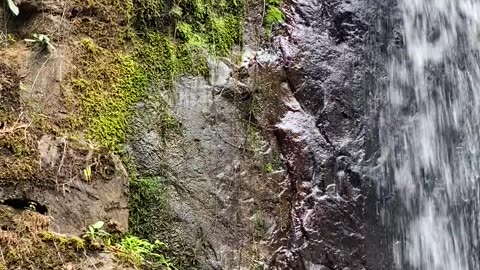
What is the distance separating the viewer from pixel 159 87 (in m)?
3.48

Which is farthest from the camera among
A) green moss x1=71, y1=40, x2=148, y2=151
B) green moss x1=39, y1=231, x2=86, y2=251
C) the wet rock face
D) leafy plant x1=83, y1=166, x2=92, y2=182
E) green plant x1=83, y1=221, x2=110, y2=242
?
the wet rock face

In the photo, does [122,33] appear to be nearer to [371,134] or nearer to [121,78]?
[121,78]

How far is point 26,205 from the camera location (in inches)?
103

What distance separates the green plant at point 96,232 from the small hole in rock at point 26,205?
0.21 m

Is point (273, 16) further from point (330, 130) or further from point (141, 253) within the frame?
point (141, 253)

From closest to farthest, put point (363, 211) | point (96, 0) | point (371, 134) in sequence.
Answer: point (96, 0) → point (363, 211) → point (371, 134)

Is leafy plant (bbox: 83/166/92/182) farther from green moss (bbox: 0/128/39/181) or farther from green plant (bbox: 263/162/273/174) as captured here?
green plant (bbox: 263/162/273/174)

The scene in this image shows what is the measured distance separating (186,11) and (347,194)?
156 centimetres

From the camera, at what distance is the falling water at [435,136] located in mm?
3758

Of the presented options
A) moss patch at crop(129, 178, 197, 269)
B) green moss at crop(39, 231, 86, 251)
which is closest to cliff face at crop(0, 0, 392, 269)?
moss patch at crop(129, 178, 197, 269)

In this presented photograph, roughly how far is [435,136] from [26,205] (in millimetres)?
2759

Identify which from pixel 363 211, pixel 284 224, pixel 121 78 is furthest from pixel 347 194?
pixel 121 78

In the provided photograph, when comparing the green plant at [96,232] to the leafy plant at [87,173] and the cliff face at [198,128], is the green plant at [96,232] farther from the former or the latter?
the leafy plant at [87,173]

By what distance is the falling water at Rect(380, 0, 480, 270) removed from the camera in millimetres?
3758
